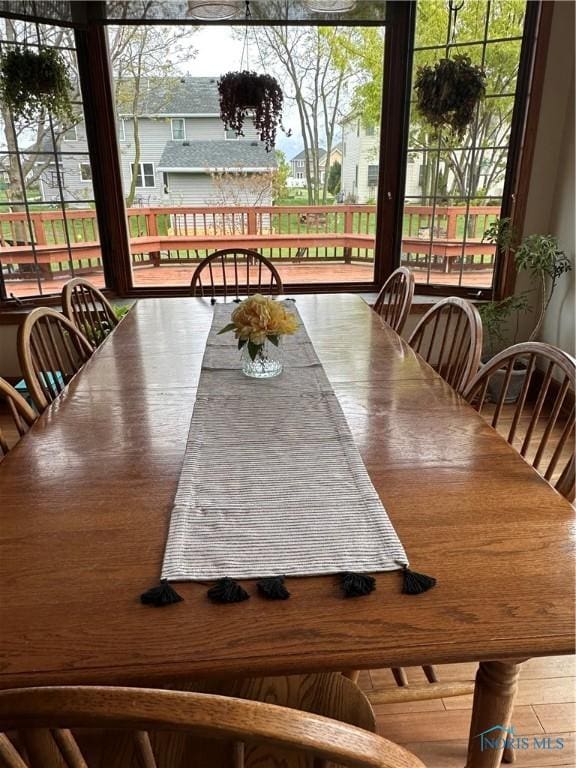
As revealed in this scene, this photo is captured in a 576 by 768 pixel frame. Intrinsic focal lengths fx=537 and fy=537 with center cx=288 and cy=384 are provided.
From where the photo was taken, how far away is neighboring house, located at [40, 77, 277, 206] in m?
3.16

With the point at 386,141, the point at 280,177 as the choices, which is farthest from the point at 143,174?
the point at 386,141

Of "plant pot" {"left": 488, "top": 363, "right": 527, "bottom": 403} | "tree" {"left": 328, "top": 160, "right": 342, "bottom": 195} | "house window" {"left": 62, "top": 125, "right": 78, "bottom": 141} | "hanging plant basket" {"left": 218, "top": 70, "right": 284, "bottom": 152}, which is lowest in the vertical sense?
"plant pot" {"left": 488, "top": 363, "right": 527, "bottom": 403}

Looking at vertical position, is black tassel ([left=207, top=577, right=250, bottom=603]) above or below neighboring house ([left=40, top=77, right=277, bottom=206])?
below

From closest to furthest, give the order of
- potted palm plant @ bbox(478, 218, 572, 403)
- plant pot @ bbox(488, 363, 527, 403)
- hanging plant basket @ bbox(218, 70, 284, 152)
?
hanging plant basket @ bbox(218, 70, 284, 152)
potted palm plant @ bbox(478, 218, 572, 403)
plant pot @ bbox(488, 363, 527, 403)

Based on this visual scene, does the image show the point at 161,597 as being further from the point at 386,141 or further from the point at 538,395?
the point at 386,141

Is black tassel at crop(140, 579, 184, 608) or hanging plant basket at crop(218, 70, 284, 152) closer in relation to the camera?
black tassel at crop(140, 579, 184, 608)

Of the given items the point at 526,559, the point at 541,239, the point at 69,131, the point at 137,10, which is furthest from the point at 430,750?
the point at 137,10

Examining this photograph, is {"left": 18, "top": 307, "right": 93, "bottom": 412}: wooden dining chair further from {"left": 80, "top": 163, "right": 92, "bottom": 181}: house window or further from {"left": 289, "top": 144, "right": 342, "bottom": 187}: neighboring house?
{"left": 289, "top": 144, "right": 342, "bottom": 187}: neighboring house

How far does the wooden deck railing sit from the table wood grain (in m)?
2.19

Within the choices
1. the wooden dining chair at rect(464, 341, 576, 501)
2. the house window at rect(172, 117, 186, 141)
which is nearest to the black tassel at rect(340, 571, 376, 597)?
the wooden dining chair at rect(464, 341, 576, 501)

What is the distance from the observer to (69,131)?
3.07 metres

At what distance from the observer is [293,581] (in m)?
0.79

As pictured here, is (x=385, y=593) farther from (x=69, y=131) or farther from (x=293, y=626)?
(x=69, y=131)

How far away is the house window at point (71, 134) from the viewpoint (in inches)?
121
